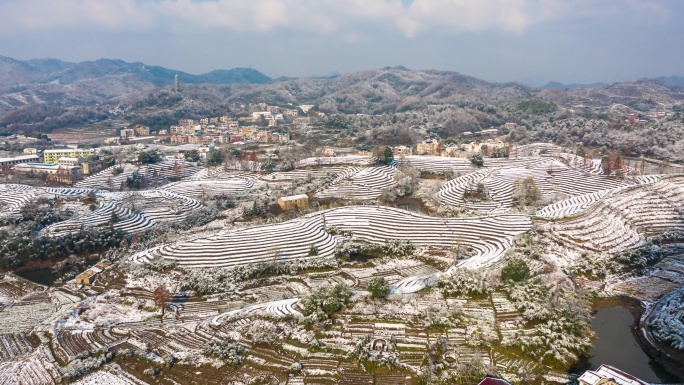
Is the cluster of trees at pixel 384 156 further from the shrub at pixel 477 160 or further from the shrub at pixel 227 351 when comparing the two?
the shrub at pixel 227 351

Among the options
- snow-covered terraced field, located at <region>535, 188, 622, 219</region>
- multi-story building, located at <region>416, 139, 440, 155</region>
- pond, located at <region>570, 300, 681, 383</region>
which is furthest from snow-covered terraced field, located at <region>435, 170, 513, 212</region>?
pond, located at <region>570, 300, 681, 383</region>

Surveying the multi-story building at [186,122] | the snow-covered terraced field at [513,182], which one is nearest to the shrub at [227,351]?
the snow-covered terraced field at [513,182]

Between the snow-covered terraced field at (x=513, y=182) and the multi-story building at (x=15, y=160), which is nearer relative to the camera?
the snow-covered terraced field at (x=513, y=182)

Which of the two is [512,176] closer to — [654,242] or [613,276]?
[654,242]

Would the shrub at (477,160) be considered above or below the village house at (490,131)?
below

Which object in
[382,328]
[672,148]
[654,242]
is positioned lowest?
[382,328]

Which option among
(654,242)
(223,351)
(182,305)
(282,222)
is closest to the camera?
(223,351)

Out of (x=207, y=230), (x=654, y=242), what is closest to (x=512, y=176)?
(x=654, y=242)

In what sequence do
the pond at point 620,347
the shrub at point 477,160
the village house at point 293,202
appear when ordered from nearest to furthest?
the pond at point 620,347 < the village house at point 293,202 < the shrub at point 477,160
